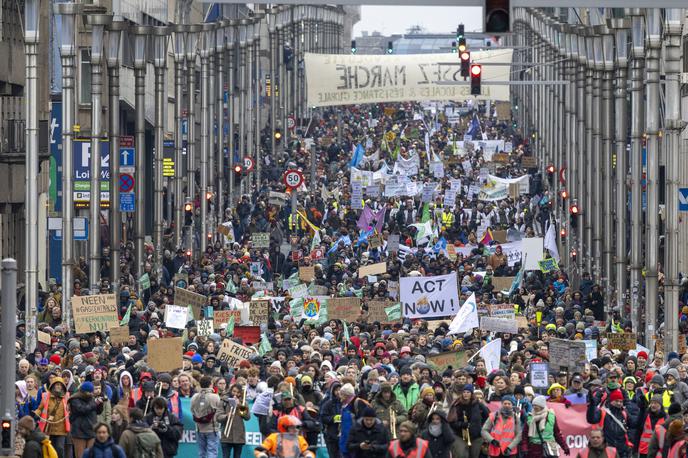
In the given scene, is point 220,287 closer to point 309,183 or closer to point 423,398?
point 423,398

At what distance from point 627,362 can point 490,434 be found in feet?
19.0

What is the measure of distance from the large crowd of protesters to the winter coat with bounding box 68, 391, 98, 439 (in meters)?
0.02

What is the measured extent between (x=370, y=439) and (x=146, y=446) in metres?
2.29

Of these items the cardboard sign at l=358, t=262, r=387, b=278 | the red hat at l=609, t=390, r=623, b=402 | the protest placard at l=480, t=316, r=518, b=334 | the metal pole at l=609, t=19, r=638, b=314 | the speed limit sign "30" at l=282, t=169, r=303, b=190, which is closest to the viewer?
the red hat at l=609, t=390, r=623, b=402

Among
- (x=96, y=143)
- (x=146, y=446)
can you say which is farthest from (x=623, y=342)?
(x=96, y=143)

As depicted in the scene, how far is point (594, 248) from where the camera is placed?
5144 cm

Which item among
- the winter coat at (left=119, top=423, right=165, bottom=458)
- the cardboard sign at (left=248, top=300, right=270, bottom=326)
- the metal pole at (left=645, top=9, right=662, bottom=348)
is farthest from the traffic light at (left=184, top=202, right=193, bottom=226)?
the winter coat at (left=119, top=423, right=165, bottom=458)

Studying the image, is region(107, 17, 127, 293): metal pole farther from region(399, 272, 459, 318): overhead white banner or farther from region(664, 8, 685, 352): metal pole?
region(664, 8, 685, 352): metal pole

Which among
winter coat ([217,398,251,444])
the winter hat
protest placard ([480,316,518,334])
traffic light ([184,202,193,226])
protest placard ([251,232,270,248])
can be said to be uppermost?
traffic light ([184,202,193,226])

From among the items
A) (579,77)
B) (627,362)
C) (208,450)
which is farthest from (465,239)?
(208,450)

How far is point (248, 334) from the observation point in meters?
33.3

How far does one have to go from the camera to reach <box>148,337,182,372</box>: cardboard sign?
27.5m

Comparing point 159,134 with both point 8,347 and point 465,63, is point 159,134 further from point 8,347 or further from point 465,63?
point 8,347

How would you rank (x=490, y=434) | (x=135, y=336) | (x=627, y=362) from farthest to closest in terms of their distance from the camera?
1. (x=135, y=336)
2. (x=627, y=362)
3. (x=490, y=434)
